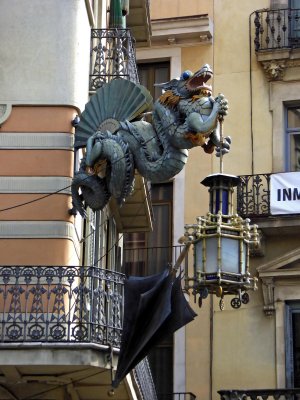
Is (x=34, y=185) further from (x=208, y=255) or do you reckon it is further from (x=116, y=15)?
(x=116, y=15)

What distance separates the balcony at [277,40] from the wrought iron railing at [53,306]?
40.0 feet

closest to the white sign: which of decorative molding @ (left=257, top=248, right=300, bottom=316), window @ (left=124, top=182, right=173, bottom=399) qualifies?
decorative molding @ (left=257, top=248, right=300, bottom=316)

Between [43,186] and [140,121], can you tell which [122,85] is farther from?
[43,186]

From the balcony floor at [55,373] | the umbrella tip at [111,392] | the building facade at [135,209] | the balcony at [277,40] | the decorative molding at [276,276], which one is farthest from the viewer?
the balcony at [277,40]

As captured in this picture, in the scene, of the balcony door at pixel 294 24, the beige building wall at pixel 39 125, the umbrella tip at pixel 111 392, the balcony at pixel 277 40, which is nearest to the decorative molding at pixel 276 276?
the balcony at pixel 277 40

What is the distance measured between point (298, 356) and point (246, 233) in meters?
10.7

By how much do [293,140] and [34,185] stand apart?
11.8 m

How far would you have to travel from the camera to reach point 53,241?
55.0 feet

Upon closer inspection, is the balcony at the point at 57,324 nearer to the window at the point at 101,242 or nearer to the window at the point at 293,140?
the window at the point at 101,242

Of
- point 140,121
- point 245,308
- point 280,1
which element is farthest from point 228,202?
point 280,1

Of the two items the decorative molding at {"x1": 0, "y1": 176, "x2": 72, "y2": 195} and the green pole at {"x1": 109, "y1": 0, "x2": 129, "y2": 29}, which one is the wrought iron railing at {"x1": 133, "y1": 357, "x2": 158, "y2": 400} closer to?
the decorative molding at {"x1": 0, "y1": 176, "x2": 72, "y2": 195}

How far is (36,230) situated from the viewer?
1681 centimetres

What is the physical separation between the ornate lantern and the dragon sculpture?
2.75 ft

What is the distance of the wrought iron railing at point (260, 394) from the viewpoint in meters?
24.2
